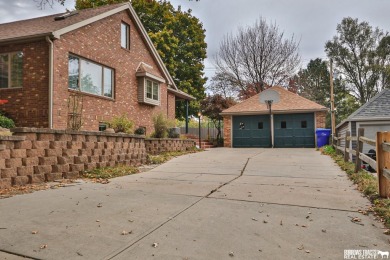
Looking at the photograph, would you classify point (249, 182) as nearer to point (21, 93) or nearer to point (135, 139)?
point (135, 139)

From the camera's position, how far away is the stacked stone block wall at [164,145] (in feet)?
36.4

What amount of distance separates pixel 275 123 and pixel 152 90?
27.2ft

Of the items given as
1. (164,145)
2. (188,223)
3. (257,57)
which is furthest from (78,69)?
(257,57)

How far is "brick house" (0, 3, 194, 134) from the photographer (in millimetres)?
9414

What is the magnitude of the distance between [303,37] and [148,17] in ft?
47.1

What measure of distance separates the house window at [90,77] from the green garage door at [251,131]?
9.42 meters

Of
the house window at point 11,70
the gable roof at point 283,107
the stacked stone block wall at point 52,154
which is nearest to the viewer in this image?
the stacked stone block wall at point 52,154

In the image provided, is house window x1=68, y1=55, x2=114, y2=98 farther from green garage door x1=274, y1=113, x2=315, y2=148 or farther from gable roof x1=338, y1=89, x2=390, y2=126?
gable roof x1=338, y1=89, x2=390, y2=126

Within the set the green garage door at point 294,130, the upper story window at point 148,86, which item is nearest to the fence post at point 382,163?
the upper story window at point 148,86

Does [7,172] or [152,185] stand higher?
[7,172]

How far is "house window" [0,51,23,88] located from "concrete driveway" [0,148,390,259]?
712cm

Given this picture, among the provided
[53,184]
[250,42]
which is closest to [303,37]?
[250,42]

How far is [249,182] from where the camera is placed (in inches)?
215

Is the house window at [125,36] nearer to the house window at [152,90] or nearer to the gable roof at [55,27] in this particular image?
the gable roof at [55,27]
